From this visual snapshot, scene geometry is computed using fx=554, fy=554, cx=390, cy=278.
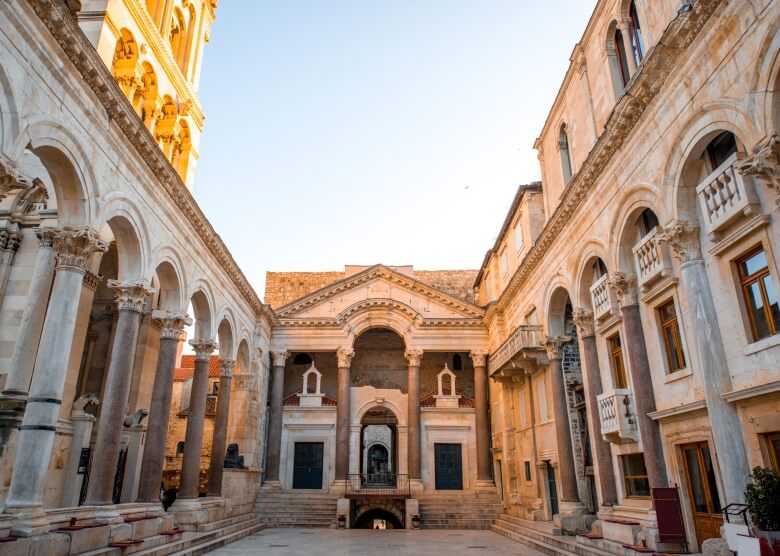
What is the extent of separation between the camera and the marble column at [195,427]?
56.3ft

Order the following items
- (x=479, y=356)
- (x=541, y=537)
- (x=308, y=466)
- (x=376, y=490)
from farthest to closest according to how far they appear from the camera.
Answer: (x=479, y=356) → (x=308, y=466) → (x=376, y=490) → (x=541, y=537)

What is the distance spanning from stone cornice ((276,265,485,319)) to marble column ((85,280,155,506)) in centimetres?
1391

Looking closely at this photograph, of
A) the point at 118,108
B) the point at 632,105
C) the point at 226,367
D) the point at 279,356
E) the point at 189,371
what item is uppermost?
the point at 118,108

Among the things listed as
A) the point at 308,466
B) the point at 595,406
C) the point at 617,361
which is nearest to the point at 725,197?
the point at 617,361

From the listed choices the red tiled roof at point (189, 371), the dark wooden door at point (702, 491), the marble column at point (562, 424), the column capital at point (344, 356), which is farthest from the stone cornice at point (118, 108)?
the red tiled roof at point (189, 371)

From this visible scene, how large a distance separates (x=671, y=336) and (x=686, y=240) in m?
2.39

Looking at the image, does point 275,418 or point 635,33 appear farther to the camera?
point 275,418

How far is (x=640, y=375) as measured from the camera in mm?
12219

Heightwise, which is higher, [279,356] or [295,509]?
[279,356]

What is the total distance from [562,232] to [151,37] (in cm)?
1401

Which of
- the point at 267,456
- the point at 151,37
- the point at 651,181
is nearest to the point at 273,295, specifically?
the point at 267,456

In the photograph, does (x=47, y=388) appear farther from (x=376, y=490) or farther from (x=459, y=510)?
(x=459, y=510)

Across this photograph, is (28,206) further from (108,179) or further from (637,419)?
(637,419)

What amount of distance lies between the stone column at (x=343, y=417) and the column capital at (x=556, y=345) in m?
11.1
